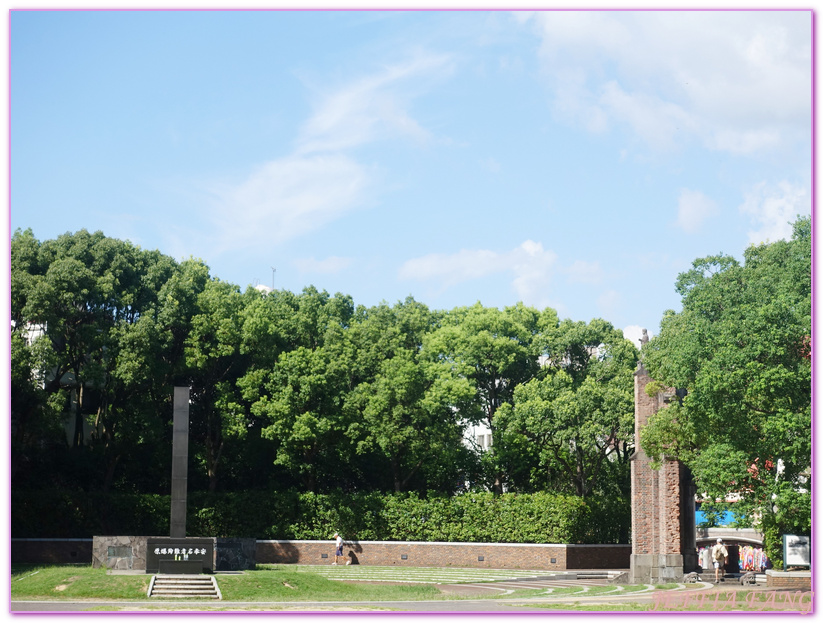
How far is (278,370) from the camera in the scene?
41.6 m

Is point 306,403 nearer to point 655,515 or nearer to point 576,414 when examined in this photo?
point 576,414

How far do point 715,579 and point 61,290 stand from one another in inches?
1027

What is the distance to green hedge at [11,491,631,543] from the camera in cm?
4091

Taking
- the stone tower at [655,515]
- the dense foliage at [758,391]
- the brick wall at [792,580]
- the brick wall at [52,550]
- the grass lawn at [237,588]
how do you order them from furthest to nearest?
the brick wall at [52,550]
the stone tower at [655,515]
the brick wall at [792,580]
the grass lawn at [237,588]
the dense foliage at [758,391]

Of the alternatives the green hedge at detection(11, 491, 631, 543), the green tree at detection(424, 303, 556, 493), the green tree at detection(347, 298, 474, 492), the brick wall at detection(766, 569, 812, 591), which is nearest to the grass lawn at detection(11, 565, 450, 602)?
the brick wall at detection(766, 569, 812, 591)

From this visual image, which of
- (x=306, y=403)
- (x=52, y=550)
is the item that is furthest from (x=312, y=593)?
(x=52, y=550)

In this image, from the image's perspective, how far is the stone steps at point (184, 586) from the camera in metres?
25.3

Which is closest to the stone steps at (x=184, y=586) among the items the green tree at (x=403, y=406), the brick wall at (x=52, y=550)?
the brick wall at (x=52, y=550)

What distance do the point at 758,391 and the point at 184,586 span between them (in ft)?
51.7

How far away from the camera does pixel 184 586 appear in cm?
2595

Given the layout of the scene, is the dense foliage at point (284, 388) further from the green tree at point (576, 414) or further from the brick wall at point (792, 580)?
the brick wall at point (792, 580)

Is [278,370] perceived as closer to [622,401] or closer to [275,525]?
[275,525]

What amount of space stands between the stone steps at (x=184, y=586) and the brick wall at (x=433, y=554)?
15689mm

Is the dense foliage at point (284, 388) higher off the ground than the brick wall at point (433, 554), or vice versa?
the dense foliage at point (284, 388)
